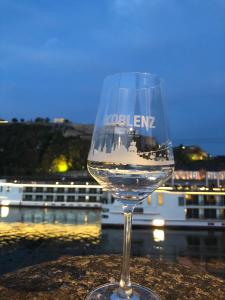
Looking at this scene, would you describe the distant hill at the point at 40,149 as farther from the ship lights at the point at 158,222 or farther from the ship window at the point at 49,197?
the ship lights at the point at 158,222

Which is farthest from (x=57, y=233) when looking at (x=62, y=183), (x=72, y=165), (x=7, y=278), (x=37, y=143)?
(x=37, y=143)

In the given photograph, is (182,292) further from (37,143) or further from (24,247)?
(37,143)

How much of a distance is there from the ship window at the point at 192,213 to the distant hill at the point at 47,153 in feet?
66.6

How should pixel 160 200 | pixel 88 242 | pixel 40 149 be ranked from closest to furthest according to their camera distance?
pixel 88 242, pixel 160 200, pixel 40 149

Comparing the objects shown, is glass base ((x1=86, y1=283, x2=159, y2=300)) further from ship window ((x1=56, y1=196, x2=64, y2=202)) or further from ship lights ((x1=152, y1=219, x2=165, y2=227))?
ship window ((x1=56, y1=196, x2=64, y2=202))

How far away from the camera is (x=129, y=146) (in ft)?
3.57

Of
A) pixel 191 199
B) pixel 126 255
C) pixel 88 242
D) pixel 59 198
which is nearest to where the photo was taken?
pixel 126 255

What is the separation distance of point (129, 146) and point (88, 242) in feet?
58.8

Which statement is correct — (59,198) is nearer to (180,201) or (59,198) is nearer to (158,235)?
(180,201)

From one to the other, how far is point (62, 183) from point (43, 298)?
32.5 m

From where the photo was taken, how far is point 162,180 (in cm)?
112

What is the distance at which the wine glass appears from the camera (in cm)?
108

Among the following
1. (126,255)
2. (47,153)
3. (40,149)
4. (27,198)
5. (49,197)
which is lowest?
(27,198)

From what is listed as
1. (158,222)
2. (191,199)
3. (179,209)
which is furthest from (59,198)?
(191,199)
